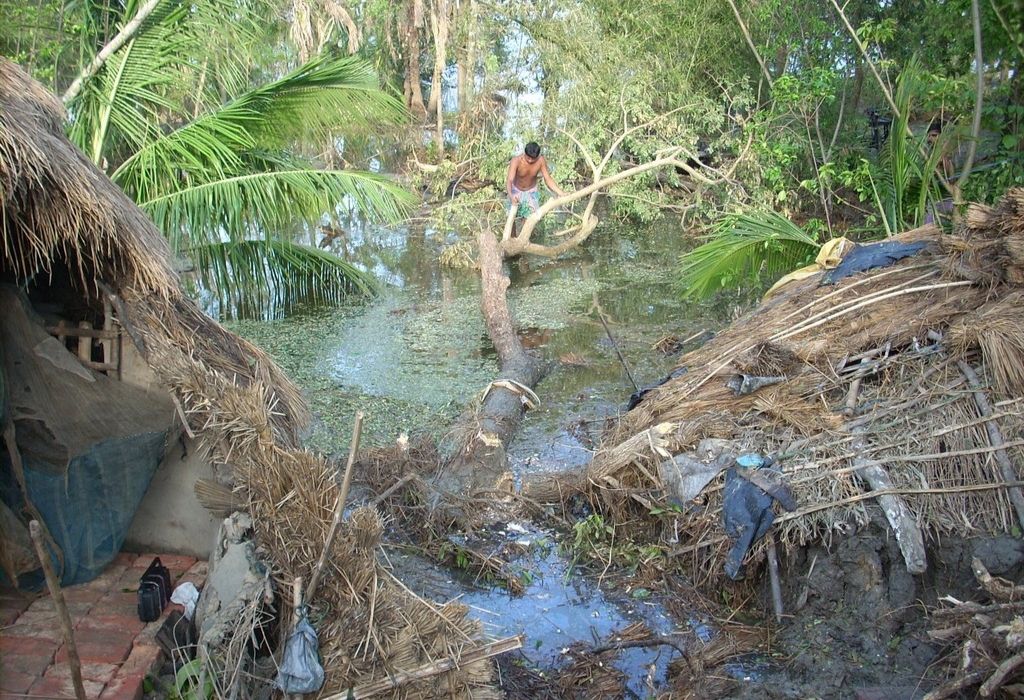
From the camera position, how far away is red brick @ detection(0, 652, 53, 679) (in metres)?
3.94

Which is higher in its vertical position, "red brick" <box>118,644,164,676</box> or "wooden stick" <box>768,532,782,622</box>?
"red brick" <box>118,644,164,676</box>

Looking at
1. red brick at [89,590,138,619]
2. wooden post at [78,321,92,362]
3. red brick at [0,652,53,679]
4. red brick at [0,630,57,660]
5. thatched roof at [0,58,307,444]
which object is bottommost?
red brick at [0,652,53,679]

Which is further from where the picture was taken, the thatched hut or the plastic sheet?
the thatched hut

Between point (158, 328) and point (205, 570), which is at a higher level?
point (158, 328)

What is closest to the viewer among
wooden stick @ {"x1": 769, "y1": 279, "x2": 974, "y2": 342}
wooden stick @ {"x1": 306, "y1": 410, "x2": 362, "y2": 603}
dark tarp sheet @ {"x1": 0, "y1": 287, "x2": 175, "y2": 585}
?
wooden stick @ {"x1": 306, "y1": 410, "x2": 362, "y2": 603}

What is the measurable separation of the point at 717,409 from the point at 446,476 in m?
2.15

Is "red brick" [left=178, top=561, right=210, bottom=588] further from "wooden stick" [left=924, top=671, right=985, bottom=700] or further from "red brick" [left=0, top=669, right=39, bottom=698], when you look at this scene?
"wooden stick" [left=924, top=671, right=985, bottom=700]

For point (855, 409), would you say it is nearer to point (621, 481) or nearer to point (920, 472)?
point (920, 472)

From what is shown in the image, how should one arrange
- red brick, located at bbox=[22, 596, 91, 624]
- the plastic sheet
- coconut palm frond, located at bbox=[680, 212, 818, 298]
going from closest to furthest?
the plastic sheet
red brick, located at bbox=[22, 596, 91, 624]
coconut palm frond, located at bbox=[680, 212, 818, 298]

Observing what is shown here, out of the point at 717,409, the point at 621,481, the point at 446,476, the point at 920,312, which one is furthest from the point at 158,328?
the point at 920,312

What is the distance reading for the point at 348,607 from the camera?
3.94 metres

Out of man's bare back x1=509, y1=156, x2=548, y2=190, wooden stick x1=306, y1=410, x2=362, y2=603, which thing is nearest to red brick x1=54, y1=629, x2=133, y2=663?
wooden stick x1=306, y1=410, x2=362, y2=603

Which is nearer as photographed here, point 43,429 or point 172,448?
point 43,429

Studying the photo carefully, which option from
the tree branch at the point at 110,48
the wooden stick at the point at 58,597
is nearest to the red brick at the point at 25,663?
the wooden stick at the point at 58,597
